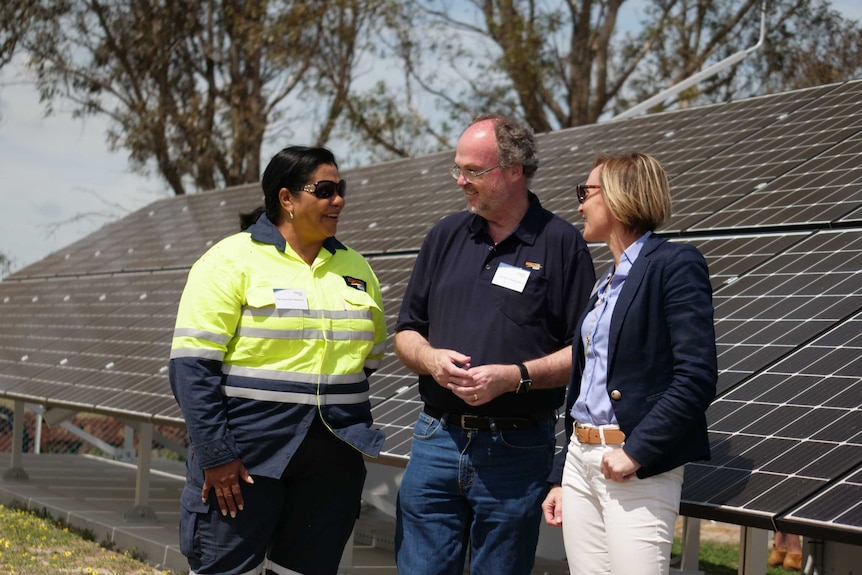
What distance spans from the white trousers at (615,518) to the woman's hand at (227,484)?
118 centimetres

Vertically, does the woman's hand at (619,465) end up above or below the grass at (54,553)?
above

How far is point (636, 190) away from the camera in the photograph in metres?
3.42

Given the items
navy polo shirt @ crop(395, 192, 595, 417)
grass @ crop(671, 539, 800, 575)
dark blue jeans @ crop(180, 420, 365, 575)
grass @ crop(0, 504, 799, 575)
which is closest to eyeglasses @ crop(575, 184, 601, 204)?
navy polo shirt @ crop(395, 192, 595, 417)

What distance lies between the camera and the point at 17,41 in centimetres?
2655

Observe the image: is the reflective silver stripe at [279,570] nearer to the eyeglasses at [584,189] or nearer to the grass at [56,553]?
the eyeglasses at [584,189]

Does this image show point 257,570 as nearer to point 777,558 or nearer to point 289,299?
point 289,299

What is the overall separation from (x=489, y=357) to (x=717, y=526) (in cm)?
1007

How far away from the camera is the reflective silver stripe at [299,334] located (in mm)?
4141

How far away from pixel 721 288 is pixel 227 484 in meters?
2.69

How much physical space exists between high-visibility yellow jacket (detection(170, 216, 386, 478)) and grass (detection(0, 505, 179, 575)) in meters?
3.57

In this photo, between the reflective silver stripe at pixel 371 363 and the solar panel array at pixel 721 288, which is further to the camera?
the reflective silver stripe at pixel 371 363

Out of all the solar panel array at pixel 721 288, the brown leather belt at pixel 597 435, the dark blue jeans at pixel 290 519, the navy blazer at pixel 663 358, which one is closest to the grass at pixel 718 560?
the solar panel array at pixel 721 288

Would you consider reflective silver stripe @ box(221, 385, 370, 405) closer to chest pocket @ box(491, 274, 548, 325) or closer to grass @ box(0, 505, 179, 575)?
chest pocket @ box(491, 274, 548, 325)

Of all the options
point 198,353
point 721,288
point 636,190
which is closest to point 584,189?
point 636,190
